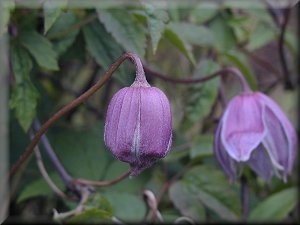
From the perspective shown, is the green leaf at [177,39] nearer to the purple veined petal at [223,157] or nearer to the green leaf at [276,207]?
the purple veined petal at [223,157]

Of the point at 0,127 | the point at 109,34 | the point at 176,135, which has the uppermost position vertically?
the point at 109,34

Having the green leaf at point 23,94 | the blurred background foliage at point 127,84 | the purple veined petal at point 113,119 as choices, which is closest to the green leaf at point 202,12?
the blurred background foliage at point 127,84

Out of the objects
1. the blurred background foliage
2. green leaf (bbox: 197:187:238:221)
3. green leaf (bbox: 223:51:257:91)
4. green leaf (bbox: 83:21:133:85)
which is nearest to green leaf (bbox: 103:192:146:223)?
the blurred background foliage

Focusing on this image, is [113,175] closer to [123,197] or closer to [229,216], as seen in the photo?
[123,197]

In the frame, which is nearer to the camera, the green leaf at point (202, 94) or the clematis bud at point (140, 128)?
the clematis bud at point (140, 128)

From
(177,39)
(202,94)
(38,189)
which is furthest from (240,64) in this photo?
(38,189)

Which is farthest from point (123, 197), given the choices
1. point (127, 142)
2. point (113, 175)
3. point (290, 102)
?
point (290, 102)

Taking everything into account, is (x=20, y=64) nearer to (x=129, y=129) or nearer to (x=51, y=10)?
(x=51, y=10)

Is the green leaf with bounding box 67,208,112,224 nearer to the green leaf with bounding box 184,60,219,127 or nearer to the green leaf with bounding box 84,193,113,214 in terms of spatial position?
the green leaf with bounding box 84,193,113,214

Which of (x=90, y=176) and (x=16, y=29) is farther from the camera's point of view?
(x=90, y=176)
